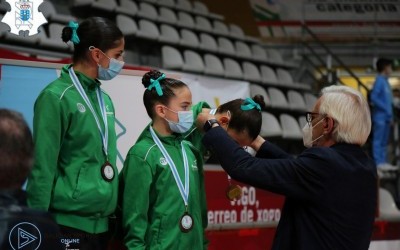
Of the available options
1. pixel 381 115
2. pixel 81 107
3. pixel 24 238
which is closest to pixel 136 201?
pixel 81 107

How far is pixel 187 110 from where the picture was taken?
2.75m

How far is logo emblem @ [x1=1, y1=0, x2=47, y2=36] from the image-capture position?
3.21m

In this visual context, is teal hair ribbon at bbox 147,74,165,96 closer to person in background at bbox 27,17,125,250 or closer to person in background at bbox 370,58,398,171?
person in background at bbox 27,17,125,250

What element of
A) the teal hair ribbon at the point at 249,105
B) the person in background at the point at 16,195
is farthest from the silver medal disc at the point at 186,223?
the person in background at the point at 16,195

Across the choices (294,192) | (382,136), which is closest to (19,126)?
(294,192)

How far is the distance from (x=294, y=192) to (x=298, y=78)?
8090mm

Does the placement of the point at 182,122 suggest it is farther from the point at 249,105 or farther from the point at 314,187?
the point at 314,187

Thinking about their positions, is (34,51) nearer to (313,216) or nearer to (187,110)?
(187,110)

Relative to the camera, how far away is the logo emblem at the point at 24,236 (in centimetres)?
149

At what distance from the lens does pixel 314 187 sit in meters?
2.35

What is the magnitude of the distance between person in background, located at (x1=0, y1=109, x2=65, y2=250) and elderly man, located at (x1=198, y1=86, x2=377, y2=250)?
0.97 metres

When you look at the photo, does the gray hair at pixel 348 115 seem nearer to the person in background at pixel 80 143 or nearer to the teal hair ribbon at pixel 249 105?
the teal hair ribbon at pixel 249 105

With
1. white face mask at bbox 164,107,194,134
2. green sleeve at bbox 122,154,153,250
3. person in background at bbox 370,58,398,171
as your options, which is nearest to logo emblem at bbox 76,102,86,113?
green sleeve at bbox 122,154,153,250

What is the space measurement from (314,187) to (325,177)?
5cm
